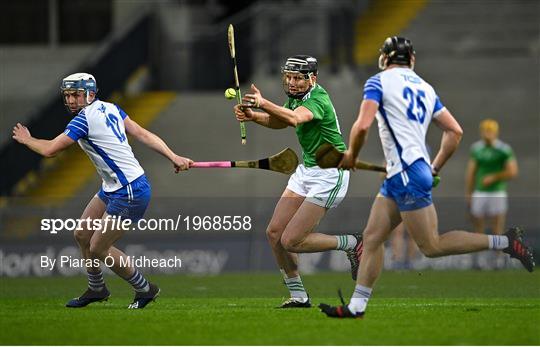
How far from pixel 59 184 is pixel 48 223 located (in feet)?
13.2

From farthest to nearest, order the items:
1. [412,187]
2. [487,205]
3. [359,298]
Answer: [487,205] < [359,298] < [412,187]

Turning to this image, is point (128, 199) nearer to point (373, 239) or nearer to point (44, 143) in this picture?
point (44, 143)

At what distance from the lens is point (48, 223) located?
2177 cm

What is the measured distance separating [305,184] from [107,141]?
1.88 m

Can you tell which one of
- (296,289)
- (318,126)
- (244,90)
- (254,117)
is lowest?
(244,90)

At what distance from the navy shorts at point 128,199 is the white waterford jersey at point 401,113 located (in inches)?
110

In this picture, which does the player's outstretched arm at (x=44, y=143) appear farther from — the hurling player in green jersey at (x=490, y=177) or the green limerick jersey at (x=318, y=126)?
the hurling player in green jersey at (x=490, y=177)

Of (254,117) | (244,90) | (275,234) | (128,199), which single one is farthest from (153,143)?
(244,90)

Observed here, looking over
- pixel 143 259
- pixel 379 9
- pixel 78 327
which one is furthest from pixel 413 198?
pixel 379 9

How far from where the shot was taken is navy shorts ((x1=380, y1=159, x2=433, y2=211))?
11977 mm

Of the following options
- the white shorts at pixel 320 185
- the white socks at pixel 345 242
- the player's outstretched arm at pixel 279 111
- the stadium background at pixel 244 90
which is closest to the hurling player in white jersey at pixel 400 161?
the player's outstretched arm at pixel 279 111

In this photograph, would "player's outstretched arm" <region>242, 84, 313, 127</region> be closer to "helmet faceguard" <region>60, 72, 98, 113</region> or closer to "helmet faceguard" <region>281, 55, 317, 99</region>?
"helmet faceguard" <region>281, 55, 317, 99</region>

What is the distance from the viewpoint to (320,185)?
46.1 feet

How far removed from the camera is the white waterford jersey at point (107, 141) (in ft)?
44.9
